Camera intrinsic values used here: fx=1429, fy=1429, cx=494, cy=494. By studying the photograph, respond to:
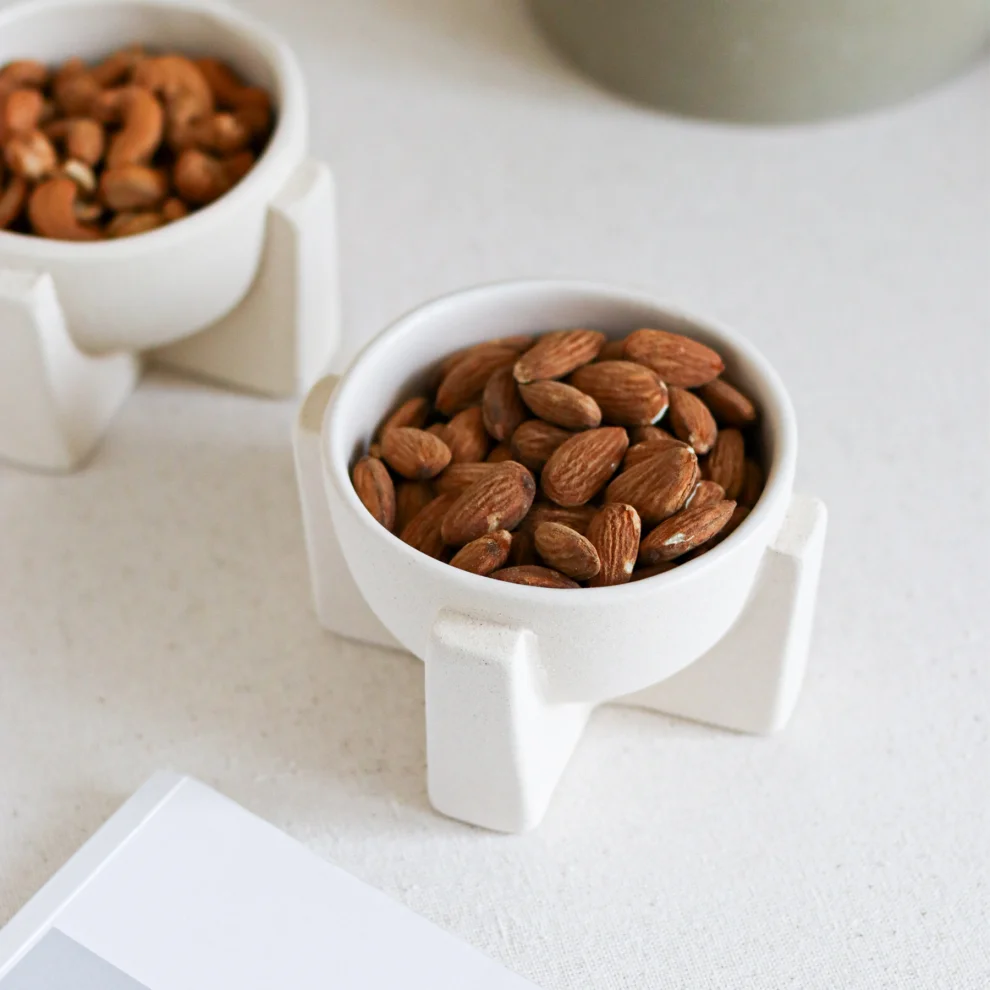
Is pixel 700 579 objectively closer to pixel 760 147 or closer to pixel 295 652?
pixel 295 652

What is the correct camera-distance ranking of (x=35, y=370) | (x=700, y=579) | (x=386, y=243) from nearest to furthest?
1. (x=700, y=579)
2. (x=35, y=370)
3. (x=386, y=243)

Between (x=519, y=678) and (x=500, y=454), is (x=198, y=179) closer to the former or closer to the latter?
(x=500, y=454)

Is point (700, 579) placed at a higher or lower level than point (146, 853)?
higher

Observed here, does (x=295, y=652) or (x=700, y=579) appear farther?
(x=295, y=652)

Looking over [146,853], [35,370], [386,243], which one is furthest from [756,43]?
[146,853]

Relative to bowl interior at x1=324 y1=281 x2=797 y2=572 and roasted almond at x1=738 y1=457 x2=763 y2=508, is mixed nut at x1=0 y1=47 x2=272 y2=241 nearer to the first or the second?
bowl interior at x1=324 y1=281 x2=797 y2=572

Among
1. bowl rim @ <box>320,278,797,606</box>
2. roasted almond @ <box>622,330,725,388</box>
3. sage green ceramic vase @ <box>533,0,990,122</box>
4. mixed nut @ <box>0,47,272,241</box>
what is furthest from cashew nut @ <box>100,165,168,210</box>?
sage green ceramic vase @ <box>533,0,990,122</box>
